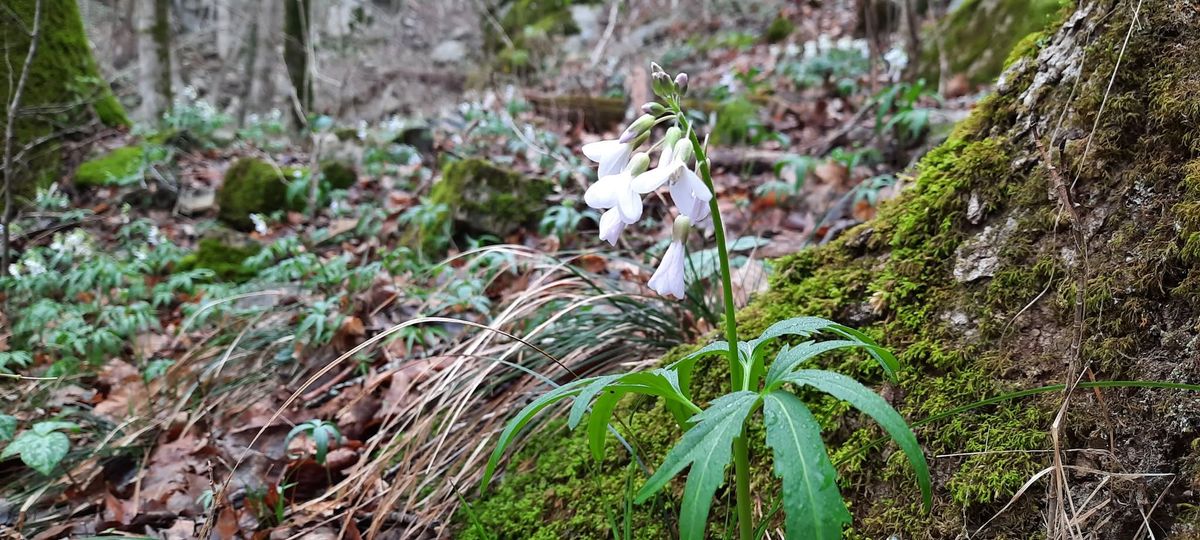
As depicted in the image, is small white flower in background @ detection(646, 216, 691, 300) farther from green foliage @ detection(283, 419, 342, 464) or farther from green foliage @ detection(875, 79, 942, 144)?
green foliage @ detection(875, 79, 942, 144)

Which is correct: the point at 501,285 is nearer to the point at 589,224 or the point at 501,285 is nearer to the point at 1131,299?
the point at 589,224

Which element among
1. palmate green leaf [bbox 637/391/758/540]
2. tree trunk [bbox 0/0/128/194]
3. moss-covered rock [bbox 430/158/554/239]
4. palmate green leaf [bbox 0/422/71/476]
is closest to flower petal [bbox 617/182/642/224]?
palmate green leaf [bbox 637/391/758/540]

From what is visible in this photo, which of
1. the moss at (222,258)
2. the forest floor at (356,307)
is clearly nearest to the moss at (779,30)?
the forest floor at (356,307)

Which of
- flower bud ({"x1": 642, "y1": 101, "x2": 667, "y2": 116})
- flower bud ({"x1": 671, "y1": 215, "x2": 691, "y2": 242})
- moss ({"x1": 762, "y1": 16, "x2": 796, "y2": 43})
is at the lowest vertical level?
flower bud ({"x1": 671, "y1": 215, "x2": 691, "y2": 242})

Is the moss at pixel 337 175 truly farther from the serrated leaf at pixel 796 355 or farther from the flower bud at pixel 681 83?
the serrated leaf at pixel 796 355

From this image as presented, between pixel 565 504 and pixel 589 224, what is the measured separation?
275cm

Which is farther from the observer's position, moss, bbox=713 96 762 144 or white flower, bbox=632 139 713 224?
moss, bbox=713 96 762 144

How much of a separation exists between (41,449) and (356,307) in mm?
1488

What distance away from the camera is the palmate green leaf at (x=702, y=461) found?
981mm

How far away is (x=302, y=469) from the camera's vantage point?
245cm

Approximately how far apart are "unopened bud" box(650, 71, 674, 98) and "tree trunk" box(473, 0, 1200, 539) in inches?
31.0

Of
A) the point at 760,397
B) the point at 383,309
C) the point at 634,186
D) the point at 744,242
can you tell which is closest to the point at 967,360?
the point at 760,397

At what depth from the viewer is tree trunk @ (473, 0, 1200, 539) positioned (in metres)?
1.26

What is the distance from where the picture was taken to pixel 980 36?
6156 millimetres
